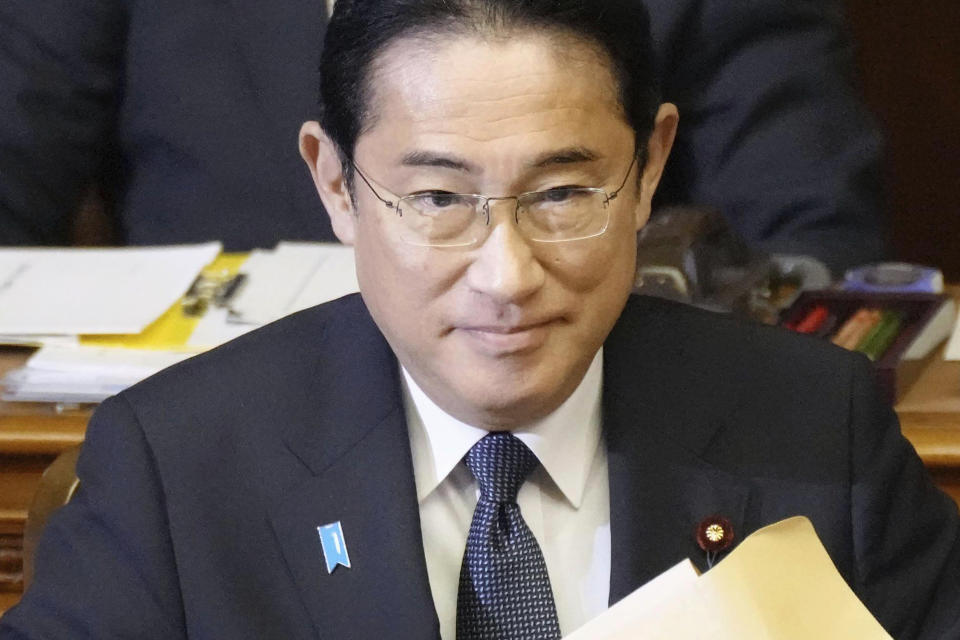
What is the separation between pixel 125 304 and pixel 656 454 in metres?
0.96

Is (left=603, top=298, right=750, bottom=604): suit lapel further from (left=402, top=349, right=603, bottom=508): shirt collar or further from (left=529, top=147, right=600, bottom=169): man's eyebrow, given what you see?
(left=529, top=147, right=600, bottom=169): man's eyebrow

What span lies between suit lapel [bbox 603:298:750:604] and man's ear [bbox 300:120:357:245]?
1.05 feet

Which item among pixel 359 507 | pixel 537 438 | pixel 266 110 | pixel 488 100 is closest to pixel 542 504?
pixel 537 438

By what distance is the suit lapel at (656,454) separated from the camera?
133cm

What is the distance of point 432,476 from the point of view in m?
1.36

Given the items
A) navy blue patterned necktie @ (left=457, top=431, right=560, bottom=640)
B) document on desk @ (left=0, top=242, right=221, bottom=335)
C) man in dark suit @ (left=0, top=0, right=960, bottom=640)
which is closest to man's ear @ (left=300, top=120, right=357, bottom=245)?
man in dark suit @ (left=0, top=0, right=960, bottom=640)

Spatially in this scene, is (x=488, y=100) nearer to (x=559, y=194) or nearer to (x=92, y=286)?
→ (x=559, y=194)

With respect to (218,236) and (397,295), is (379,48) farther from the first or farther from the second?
(218,236)

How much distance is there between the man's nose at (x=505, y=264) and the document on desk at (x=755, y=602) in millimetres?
263

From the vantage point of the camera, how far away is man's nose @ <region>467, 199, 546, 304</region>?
1.14m

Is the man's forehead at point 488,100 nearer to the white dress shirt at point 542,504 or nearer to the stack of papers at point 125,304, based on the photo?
the white dress shirt at point 542,504

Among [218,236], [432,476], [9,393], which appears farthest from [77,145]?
[432,476]

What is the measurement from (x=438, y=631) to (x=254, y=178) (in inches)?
60.9

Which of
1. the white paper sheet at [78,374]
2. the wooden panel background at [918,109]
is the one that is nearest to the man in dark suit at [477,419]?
the white paper sheet at [78,374]
